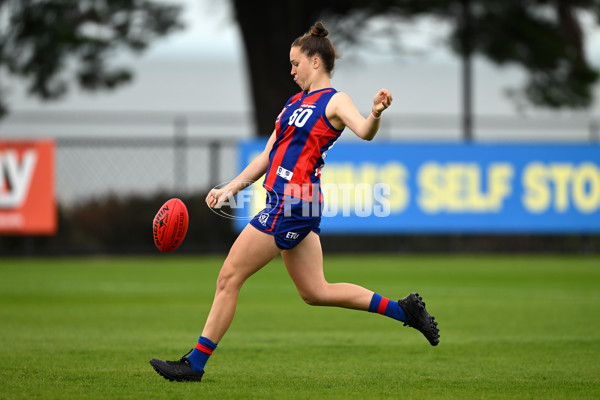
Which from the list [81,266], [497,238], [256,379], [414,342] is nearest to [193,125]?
[81,266]

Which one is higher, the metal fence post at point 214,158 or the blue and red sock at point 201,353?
the metal fence post at point 214,158

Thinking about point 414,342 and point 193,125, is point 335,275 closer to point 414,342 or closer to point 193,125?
point 414,342

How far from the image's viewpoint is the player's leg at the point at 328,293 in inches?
233

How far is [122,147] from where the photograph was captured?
69.2 ft

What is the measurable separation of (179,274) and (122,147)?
19.4ft

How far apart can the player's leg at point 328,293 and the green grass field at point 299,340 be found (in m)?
0.40

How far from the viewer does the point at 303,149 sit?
584 cm

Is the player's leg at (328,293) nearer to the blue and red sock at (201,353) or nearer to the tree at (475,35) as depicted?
the blue and red sock at (201,353)

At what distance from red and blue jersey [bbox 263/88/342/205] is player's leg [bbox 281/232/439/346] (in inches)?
14.1

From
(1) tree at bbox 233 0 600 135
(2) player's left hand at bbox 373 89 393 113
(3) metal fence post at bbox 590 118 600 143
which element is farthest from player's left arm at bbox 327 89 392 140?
(3) metal fence post at bbox 590 118 600 143

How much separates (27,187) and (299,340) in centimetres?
1143

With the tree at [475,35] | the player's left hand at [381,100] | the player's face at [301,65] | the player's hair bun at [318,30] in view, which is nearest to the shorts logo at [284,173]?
the player's face at [301,65]

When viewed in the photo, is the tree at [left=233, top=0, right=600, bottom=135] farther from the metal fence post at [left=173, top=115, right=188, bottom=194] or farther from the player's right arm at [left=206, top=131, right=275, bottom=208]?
the player's right arm at [left=206, top=131, right=275, bottom=208]

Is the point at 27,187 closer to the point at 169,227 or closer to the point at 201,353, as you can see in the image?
the point at 169,227
